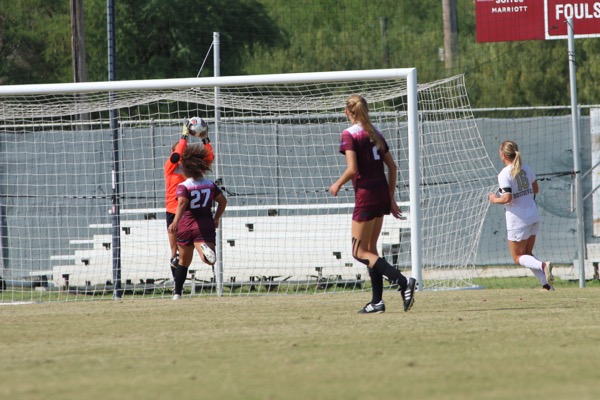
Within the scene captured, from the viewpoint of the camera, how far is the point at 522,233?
11625 mm

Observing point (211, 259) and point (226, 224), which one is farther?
point (226, 224)

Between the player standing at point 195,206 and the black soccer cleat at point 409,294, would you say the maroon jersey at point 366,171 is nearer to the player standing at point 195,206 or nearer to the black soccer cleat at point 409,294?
the black soccer cleat at point 409,294

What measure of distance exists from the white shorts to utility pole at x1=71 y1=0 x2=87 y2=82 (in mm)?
11492

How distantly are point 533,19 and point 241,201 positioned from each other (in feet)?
17.8

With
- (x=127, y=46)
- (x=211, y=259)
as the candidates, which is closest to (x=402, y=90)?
(x=211, y=259)

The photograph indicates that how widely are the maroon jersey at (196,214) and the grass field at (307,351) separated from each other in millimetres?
1143

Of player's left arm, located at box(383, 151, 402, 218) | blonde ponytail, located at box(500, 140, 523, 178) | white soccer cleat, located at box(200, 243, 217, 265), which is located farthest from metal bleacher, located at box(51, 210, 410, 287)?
player's left arm, located at box(383, 151, 402, 218)

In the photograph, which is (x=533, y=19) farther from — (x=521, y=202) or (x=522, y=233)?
(x=522, y=233)

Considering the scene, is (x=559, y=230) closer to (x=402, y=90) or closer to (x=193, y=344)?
(x=402, y=90)

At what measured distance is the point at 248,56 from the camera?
108 ft

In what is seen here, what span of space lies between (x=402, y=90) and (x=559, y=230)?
5321 millimetres

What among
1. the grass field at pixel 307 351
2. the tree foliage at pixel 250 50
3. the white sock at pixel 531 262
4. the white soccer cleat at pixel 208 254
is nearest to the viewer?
the grass field at pixel 307 351

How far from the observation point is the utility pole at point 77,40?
68.5 ft

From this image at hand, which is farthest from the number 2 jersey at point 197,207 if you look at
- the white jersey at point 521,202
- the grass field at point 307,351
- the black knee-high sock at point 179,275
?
the white jersey at point 521,202
